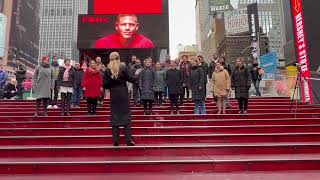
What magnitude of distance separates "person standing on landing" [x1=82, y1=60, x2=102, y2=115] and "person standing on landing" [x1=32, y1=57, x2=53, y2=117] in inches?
41.8

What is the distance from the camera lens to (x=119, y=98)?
700 centimetres

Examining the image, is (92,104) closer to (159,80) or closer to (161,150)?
(159,80)

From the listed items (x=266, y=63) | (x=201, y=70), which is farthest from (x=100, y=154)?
(x=266, y=63)

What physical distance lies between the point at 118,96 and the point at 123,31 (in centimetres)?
1363

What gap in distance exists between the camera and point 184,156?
6.79m

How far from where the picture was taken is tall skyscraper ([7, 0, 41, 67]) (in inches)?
5177

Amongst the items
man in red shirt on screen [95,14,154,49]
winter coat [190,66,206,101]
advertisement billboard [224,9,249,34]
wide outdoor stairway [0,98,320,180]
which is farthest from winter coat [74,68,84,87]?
advertisement billboard [224,9,249,34]

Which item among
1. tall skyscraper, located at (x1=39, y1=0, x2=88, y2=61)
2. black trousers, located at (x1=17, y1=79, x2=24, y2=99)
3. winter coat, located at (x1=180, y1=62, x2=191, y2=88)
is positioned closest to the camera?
winter coat, located at (x1=180, y1=62, x2=191, y2=88)

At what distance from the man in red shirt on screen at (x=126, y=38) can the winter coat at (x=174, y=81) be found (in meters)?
8.94

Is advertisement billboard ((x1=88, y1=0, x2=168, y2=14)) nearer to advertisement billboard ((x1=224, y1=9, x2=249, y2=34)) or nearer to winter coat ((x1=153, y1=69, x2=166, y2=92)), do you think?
winter coat ((x1=153, y1=69, x2=166, y2=92))

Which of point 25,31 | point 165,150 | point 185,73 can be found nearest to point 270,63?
point 185,73

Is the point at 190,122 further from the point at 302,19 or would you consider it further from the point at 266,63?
the point at 266,63

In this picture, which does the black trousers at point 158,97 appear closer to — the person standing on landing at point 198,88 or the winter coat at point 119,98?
the person standing on landing at point 198,88

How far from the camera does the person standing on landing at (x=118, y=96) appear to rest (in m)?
6.91
